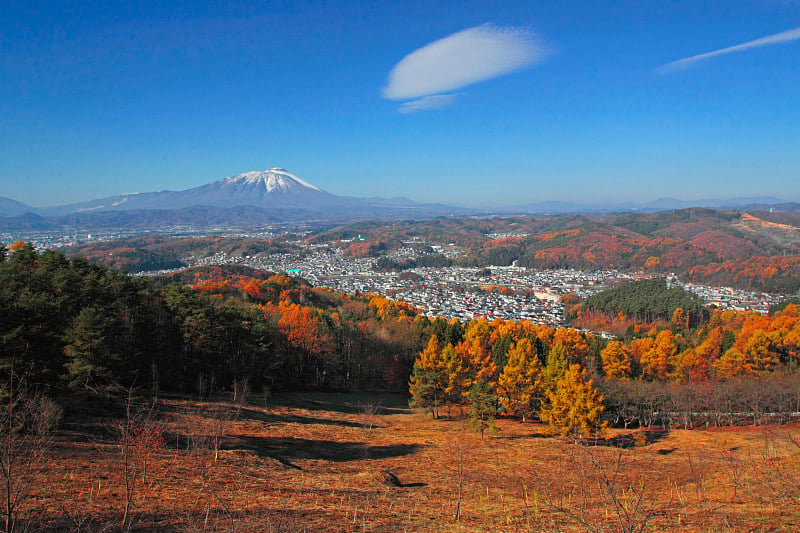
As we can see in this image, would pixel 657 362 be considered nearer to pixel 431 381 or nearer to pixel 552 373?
pixel 552 373

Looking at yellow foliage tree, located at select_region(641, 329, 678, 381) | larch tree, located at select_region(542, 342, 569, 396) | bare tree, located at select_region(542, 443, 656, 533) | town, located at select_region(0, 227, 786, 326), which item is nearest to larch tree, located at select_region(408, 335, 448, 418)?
larch tree, located at select_region(542, 342, 569, 396)

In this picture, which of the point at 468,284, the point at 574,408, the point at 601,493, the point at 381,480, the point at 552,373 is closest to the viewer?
the point at 601,493

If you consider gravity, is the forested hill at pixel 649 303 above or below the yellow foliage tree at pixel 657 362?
below

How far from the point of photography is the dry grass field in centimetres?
759

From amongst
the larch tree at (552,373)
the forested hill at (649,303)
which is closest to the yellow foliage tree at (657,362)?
the larch tree at (552,373)

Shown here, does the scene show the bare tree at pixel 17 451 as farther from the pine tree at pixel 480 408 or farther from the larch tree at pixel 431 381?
the larch tree at pixel 431 381

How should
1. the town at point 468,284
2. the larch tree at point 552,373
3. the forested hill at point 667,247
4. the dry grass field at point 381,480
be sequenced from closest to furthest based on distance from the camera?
1. the dry grass field at point 381,480
2. the larch tree at point 552,373
3. the town at point 468,284
4. the forested hill at point 667,247

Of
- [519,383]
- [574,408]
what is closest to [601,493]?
[574,408]

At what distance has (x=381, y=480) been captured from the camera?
36.8 ft

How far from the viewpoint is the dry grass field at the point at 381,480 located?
759 cm

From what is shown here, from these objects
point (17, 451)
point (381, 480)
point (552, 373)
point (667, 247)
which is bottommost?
point (552, 373)

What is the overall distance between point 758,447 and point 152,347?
2406cm

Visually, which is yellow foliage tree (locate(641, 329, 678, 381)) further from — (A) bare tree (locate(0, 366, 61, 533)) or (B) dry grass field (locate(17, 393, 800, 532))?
(A) bare tree (locate(0, 366, 61, 533))

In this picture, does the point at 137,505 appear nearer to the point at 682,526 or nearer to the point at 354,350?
the point at 682,526
